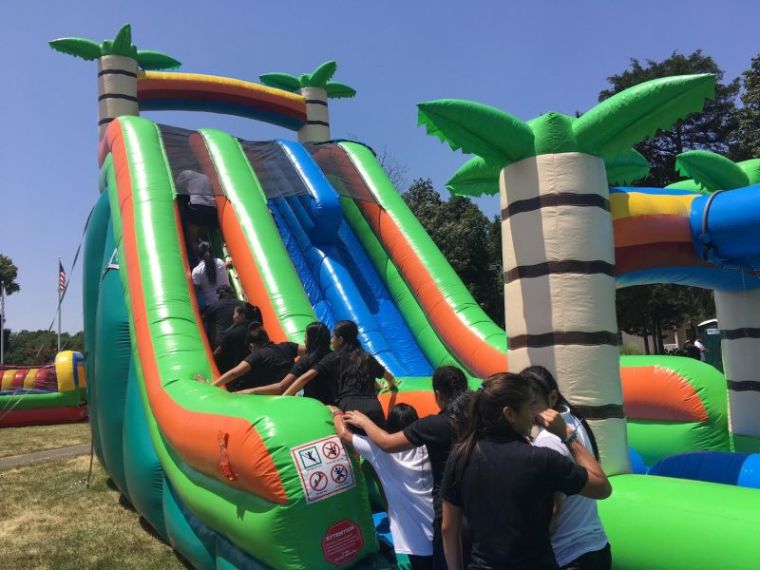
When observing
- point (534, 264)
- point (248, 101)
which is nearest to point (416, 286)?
point (534, 264)

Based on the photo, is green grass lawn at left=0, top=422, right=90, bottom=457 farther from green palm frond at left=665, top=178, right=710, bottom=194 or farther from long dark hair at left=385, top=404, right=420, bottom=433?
green palm frond at left=665, top=178, right=710, bottom=194

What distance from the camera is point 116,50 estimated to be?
28.5ft

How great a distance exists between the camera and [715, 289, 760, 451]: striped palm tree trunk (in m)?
4.70

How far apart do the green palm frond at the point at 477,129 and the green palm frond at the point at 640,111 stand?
277 millimetres

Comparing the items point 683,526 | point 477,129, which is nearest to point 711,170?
point 477,129

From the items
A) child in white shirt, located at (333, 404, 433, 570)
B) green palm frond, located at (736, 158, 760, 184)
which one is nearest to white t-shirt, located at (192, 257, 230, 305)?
child in white shirt, located at (333, 404, 433, 570)

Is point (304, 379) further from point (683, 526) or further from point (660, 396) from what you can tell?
point (660, 396)

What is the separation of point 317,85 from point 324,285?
4.91m

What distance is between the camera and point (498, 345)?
16.1 ft

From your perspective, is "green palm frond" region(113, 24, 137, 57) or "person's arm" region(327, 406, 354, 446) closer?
"person's arm" region(327, 406, 354, 446)

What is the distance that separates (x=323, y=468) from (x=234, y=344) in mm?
1759

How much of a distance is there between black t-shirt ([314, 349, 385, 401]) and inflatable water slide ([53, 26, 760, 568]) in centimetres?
26

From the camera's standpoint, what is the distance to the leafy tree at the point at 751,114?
16188mm

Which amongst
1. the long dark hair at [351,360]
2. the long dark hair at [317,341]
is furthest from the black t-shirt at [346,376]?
the long dark hair at [317,341]
